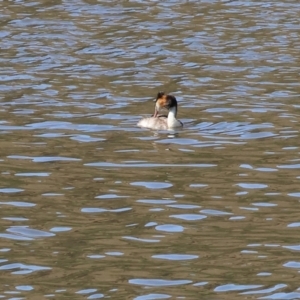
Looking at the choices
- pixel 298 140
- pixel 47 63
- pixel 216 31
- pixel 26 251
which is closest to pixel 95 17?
pixel 216 31

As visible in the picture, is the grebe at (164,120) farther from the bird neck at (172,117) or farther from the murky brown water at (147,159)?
the murky brown water at (147,159)

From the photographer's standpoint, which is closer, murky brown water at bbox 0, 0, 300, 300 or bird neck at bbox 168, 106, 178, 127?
murky brown water at bbox 0, 0, 300, 300

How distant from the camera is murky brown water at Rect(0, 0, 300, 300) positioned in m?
9.22

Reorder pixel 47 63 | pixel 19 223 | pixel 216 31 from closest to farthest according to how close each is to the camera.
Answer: pixel 19 223 < pixel 47 63 < pixel 216 31

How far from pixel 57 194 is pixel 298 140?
161 inches

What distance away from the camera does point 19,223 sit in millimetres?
10703

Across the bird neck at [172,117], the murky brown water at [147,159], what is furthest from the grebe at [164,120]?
the murky brown water at [147,159]

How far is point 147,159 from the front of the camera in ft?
45.2

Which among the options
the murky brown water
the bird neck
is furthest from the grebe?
the murky brown water

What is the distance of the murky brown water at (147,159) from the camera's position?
30.2ft

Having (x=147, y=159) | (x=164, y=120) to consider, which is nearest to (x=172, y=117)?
(x=164, y=120)

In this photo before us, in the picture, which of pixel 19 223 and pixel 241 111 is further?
pixel 241 111

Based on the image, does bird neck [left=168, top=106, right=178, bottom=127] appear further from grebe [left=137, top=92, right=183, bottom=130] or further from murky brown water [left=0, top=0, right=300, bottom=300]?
murky brown water [left=0, top=0, right=300, bottom=300]

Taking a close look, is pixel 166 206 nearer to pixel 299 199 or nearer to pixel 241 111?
pixel 299 199
